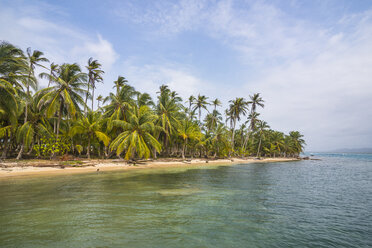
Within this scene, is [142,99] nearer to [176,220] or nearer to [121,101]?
[121,101]

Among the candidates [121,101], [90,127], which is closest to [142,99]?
[121,101]

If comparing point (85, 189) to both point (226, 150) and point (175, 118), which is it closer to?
point (175, 118)

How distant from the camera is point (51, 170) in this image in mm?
19266

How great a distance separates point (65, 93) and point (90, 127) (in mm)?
6331

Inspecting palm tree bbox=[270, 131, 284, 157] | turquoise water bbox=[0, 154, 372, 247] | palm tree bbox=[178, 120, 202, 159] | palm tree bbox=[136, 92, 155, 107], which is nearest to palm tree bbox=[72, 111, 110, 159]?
palm tree bbox=[136, 92, 155, 107]

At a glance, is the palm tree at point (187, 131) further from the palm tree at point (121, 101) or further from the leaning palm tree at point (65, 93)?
the leaning palm tree at point (65, 93)

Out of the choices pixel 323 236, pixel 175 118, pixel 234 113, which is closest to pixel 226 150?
pixel 234 113

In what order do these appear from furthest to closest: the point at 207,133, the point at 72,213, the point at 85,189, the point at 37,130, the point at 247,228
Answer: the point at 207,133, the point at 37,130, the point at 85,189, the point at 72,213, the point at 247,228

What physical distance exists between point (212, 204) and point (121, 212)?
436cm

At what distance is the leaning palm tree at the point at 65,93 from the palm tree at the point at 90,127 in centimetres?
254

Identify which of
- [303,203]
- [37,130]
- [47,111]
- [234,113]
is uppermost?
[234,113]

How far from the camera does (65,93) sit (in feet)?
78.3

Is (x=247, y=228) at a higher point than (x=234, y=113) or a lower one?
lower

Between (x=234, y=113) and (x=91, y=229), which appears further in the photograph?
(x=234, y=113)
